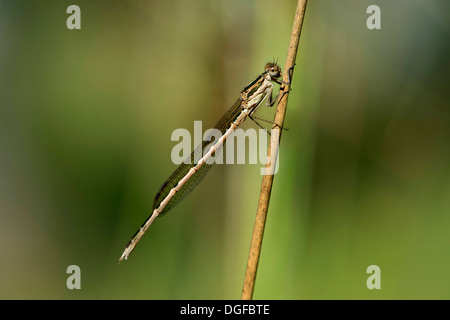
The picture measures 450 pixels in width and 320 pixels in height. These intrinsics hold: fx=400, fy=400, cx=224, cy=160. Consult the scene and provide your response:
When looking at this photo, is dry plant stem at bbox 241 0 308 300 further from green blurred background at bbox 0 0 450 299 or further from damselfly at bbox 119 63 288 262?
damselfly at bbox 119 63 288 262

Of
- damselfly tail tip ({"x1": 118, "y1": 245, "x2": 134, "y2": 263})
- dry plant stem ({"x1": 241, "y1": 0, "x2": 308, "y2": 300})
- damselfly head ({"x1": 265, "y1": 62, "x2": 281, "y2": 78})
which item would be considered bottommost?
damselfly tail tip ({"x1": 118, "y1": 245, "x2": 134, "y2": 263})

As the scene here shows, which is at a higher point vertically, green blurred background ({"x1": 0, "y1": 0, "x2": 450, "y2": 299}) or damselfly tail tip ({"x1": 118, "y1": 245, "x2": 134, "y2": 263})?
green blurred background ({"x1": 0, "y1": 0, "x2": 450, "y2": 299})

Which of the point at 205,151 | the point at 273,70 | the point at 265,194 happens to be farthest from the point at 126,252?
the point at 273,70

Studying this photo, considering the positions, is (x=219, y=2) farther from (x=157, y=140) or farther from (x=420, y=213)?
(x=420, y=213)

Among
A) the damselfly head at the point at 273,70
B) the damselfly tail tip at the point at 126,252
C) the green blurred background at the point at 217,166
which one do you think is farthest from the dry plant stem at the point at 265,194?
the damselfly tail tip at the point at 126,252

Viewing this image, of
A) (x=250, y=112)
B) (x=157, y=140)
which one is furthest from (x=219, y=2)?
(x=157, y=140)

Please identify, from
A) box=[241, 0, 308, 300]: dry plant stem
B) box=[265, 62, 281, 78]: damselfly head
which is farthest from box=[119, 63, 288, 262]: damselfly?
box=[241, 0, 308, 300]: dry plant stem
